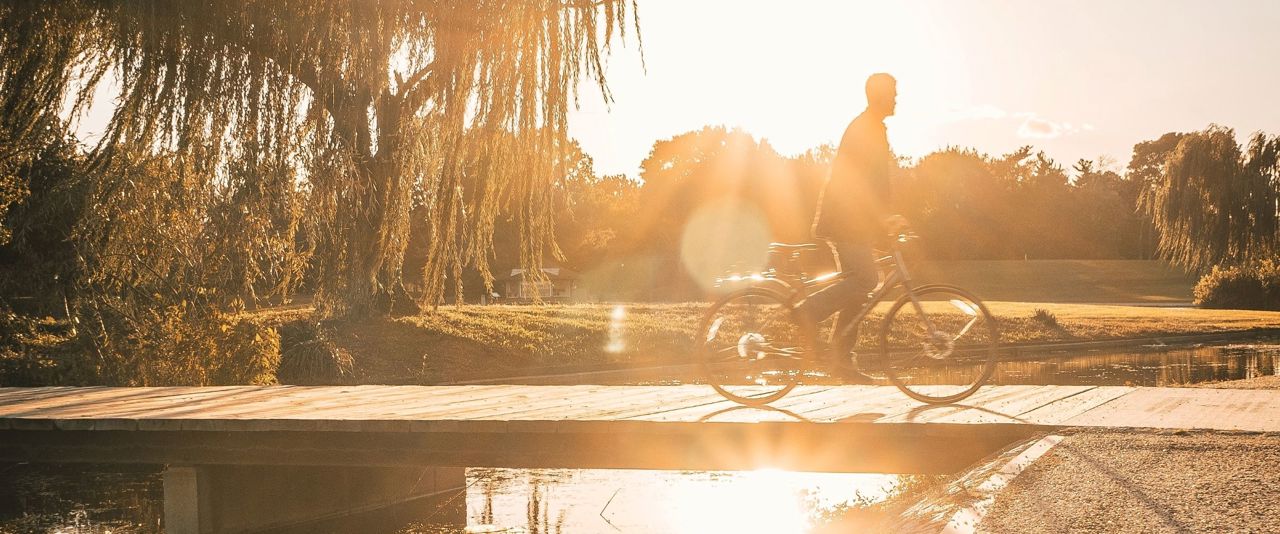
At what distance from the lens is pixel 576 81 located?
402 inches

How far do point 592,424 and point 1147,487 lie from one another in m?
2.66

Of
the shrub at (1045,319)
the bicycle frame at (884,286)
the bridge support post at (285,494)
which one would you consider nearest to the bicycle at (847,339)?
the bicycle frame at (884,286)

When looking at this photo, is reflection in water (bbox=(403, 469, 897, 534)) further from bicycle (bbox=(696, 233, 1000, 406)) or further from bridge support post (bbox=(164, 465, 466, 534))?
bicycle (bbox=(696, 233, 1000, 406))

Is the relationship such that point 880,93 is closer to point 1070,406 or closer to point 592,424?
point 1070,406

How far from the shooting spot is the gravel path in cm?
376

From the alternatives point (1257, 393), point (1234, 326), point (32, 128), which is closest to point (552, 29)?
point (32, 128)

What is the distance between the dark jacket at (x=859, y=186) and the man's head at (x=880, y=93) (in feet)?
0.20

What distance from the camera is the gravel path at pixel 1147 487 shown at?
148 inches

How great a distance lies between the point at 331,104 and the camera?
11.0m

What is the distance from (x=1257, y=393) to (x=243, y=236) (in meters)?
8.78

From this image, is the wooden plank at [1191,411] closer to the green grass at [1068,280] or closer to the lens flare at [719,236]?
the green grass at [1068,280]

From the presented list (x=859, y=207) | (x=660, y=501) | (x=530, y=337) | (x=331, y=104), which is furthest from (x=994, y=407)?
(x=530, y=337)

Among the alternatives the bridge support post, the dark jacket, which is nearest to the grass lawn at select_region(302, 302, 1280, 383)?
the bridge support post

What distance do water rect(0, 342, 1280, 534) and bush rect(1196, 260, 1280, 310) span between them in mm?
38043
